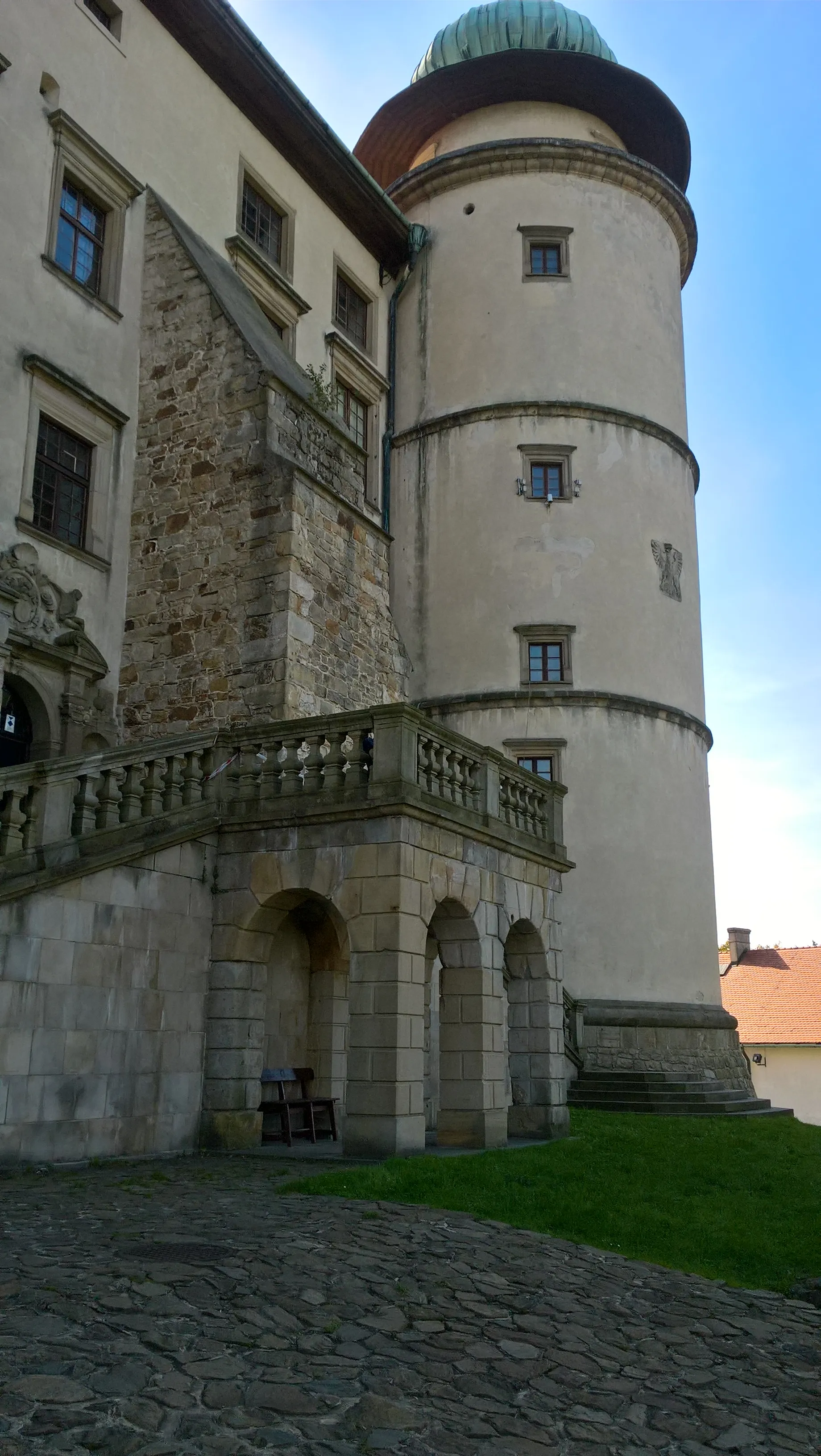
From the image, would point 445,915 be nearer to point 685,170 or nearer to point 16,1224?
point 16,1224

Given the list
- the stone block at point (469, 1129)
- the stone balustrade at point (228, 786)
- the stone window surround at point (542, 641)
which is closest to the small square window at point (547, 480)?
the stone window surround at point (542, 641)

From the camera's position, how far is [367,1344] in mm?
6512

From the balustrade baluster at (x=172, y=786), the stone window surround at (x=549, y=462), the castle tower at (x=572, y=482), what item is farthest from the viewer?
the stone window surround at (x=549, y=462)

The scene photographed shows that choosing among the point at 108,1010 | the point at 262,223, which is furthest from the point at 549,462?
the point at 108,1010

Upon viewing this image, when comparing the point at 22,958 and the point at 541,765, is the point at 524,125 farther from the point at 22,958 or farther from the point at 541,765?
the point at 22,958

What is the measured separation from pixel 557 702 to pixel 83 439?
11198 millimetres

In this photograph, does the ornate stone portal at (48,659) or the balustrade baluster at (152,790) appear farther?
the ornate stone portal at (48,659)

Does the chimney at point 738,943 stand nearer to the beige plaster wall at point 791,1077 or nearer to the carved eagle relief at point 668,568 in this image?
the beige plaster wall at point 791,1077

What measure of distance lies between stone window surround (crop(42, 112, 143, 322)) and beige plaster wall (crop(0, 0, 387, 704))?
13 cm

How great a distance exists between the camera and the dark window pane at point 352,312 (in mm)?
26500

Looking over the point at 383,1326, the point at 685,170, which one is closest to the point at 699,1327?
the point at 383,1326

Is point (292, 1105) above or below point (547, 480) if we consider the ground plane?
below

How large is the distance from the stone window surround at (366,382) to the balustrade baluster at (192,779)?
1258cm

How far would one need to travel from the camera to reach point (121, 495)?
61.9ft
